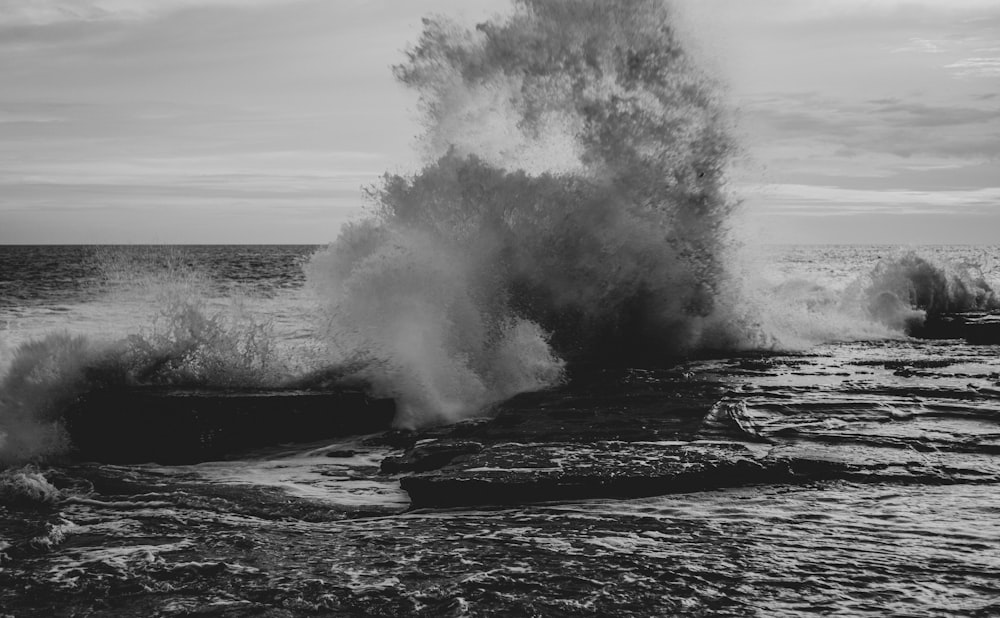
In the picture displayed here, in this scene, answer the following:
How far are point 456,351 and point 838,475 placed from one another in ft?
17.3

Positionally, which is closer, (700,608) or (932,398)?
(700,608)

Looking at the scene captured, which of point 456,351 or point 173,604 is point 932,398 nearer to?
point 456,351

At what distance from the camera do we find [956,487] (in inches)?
225

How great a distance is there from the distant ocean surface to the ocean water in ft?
0.09

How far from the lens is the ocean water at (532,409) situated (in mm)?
4188

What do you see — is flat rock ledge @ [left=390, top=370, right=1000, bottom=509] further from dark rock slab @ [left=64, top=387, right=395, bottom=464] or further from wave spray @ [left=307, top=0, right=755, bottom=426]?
wave spray @ [left=307, top=0, right=755, bottom=426]

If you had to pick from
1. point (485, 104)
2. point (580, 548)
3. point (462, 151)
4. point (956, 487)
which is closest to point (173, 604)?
point (580, 548)

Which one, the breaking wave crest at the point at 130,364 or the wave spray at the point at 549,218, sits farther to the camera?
the wave spray at the point at 549,218

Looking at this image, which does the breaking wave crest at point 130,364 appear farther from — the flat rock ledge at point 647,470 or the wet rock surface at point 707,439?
the flat rock ledge at point 647,470

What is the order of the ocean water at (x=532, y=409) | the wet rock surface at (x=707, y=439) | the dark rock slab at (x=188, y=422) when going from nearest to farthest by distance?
1. the ocean water at (x=532, y=409)
2. the wet rock surface at (x=707, y=439)
3. the dark rock slab at (x=188, y=422)

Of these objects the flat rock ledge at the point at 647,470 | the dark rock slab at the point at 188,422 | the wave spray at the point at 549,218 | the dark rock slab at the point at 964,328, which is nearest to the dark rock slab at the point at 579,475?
the flat rock ledge at the point at 647,470

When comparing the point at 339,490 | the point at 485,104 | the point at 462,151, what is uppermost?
the point at 485,104

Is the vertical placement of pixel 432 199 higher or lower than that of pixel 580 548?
higher

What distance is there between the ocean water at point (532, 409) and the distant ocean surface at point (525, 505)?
0.03 meters
